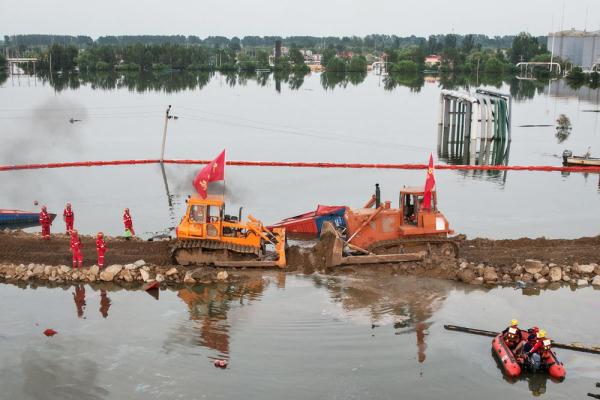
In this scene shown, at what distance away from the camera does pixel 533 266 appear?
1253 inches

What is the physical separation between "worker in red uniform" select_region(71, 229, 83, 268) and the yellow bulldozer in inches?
146

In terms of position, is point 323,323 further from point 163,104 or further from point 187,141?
point 163,104

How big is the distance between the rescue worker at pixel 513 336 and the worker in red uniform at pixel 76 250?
1676 cm

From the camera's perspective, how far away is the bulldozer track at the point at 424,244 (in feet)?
104

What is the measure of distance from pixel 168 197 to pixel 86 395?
29.1 m

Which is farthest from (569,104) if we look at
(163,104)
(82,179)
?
(82,179)

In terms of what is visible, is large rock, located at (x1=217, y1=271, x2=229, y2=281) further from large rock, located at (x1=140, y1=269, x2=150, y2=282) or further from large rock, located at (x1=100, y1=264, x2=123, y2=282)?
large rock, located at (x1=100, y1=264, x2=123, y2=282)

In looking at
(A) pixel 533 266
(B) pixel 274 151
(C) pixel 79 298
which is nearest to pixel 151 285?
(C) pixel 79 298

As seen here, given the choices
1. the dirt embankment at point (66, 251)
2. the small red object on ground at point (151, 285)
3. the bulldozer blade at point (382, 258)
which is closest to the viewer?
the small red object on ground at point (151, 285)

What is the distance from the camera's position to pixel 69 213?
118 feet

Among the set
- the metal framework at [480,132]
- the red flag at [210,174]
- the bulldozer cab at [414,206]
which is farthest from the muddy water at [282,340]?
the metal framework at [480,132]

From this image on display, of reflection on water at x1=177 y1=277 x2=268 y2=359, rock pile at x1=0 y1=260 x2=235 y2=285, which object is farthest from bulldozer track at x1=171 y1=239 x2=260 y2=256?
reflection on water at x1=177 y1=277 x2=268 y2=359

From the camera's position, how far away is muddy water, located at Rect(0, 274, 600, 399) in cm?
2278

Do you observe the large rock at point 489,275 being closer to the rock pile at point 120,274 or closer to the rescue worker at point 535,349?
the rescue worker at point 535,349
